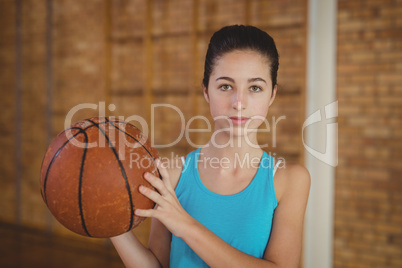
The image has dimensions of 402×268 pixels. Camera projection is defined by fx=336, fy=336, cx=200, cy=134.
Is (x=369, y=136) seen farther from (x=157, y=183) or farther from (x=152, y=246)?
(x=157, y=183)

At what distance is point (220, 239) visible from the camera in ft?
2.64

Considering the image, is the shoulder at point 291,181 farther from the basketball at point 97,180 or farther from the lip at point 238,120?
the basketball at point 97,180

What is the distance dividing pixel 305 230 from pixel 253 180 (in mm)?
1903

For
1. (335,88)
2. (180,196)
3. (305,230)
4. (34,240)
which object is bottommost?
(34,240)

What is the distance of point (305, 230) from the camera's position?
265cm

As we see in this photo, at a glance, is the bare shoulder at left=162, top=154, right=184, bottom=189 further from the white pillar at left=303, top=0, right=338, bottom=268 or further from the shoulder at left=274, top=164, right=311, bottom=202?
the white pillar at left=303, top=0, right=338, bottom=268

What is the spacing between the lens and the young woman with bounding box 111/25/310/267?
911 mm

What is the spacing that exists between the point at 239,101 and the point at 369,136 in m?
2.08

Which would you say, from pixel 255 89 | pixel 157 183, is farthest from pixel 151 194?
pixel 255 89

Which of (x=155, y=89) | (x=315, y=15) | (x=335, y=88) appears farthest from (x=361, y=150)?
(x=155, y=89)

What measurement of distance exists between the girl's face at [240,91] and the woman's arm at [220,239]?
22cm

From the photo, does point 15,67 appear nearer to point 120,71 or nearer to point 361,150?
point 120,71

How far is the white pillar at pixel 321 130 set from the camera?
259 cm

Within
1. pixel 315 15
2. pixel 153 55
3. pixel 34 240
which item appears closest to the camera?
pixel 315 15
